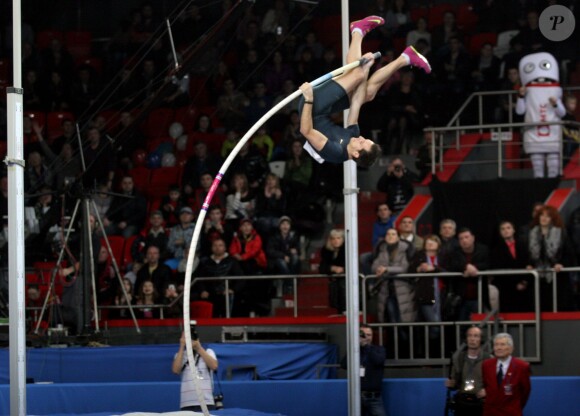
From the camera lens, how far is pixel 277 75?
59.5 ft

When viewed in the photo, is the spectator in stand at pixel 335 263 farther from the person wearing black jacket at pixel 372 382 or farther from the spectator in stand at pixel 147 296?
the spectator in stand at pixel 147 296

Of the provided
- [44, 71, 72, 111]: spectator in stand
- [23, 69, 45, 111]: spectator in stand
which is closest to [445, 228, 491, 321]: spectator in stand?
[44, 71, 72, 111]: spectator in stand

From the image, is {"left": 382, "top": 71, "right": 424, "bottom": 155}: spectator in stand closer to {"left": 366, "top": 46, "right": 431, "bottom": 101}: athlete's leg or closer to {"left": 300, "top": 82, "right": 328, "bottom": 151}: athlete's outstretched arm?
{"left": 366, "top": 46, "right": 431, "bottom": 101}: athlete's leg

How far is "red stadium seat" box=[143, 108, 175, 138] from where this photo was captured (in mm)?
18234

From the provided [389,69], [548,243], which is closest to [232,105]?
[548,243]

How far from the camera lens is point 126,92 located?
1546cm

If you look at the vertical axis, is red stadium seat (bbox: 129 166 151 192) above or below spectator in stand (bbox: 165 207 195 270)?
above

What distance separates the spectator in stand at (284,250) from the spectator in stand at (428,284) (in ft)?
5.98

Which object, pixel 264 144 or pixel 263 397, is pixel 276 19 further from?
pixel 263 397

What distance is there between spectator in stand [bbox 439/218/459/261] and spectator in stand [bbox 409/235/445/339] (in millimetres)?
111

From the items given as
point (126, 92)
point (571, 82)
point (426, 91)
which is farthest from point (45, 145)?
point (571, 82)

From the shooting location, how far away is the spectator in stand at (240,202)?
1611 cm

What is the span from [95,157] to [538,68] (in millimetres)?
4621

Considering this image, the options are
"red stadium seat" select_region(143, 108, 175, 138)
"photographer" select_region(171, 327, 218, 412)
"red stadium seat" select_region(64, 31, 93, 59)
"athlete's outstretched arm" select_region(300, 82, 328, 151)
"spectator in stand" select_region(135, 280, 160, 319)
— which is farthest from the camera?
"red stadium seat" select_region(64, 31, 93, 59)
